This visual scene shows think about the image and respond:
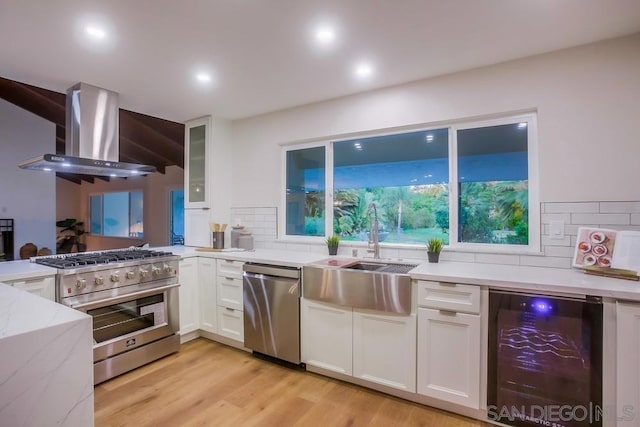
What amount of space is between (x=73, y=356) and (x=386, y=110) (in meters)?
2.66

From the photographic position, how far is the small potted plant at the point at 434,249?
8.13ft

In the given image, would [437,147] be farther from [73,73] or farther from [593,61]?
A: [73,73]

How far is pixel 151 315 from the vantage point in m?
2.73

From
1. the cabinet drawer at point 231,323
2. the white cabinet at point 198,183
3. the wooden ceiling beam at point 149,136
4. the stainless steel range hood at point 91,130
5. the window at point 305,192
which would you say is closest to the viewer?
the stainless steel range hood at point 91,130

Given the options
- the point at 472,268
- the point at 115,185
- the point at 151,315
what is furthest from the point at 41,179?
the point at 472,268

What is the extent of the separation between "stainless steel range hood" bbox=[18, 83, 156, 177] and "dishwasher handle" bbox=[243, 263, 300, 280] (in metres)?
1.30

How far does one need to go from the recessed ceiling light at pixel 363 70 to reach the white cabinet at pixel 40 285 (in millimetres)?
2698

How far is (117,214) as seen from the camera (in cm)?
943

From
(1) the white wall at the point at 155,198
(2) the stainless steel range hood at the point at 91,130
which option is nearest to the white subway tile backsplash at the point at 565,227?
(2) the stainless steel range hood at the point at 91,130

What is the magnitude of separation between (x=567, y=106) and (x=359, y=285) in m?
1.90

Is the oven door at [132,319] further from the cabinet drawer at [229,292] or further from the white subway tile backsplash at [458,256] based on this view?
the white subway tile backsplash at [458,256]

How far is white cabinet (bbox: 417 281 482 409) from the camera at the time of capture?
73.8 inches

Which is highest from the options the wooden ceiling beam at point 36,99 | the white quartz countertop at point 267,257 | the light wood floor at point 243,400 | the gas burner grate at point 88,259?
the wooden ceiling beam at point 36,99

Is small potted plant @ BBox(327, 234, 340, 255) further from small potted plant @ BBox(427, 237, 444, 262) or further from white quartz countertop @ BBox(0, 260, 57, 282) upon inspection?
white quartz countertop @ BBox(0, 260, 57, 282)
